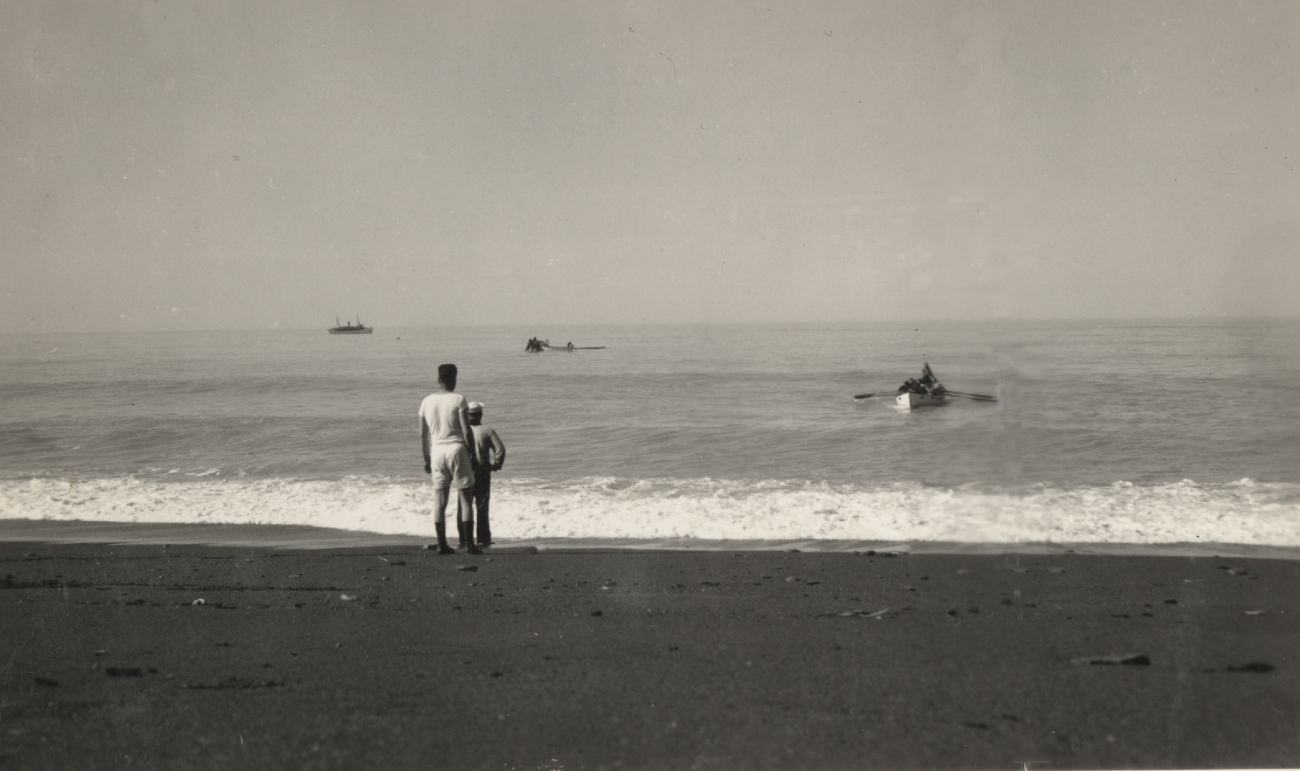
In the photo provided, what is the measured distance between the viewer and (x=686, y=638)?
14.9 feet

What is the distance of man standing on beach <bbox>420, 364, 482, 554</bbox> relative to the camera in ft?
22.4

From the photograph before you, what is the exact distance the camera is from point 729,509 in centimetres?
928

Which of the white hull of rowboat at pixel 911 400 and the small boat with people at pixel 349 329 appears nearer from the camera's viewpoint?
the white hull of rowboat at pixel 911 400

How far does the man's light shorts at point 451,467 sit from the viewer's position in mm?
6855

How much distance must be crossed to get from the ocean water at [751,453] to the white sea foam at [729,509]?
4cm

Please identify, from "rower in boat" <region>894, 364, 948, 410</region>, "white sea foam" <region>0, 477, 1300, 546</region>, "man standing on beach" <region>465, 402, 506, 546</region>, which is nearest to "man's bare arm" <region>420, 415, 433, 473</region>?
"man standing on beach" <region>465, 402, 506, 546</region>

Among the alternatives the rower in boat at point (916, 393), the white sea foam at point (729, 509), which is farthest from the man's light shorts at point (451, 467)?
the rower in boat at point (916, 393)

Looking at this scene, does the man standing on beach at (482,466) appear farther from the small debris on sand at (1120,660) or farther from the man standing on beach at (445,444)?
the small debris on sand at (1120,660)

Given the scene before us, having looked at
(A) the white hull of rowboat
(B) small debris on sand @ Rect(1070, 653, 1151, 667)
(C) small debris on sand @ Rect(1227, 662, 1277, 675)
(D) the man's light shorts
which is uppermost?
(D) the man's light shorts

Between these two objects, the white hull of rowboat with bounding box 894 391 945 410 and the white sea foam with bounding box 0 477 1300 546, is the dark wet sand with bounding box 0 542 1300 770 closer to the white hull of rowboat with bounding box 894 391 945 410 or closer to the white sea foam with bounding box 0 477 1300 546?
the white sea foam with bounding box 0 477 1300 546

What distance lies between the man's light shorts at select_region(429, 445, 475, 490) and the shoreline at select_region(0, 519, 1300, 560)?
0.84 meters

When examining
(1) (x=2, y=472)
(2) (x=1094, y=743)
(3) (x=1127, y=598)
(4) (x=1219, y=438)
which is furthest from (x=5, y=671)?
(4) (x=1219, y=438)

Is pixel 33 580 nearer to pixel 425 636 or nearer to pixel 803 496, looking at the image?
pixel 425 636

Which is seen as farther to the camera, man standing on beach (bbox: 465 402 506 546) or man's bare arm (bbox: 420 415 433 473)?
man standing on beach (bbox: 465 402 506 546)
